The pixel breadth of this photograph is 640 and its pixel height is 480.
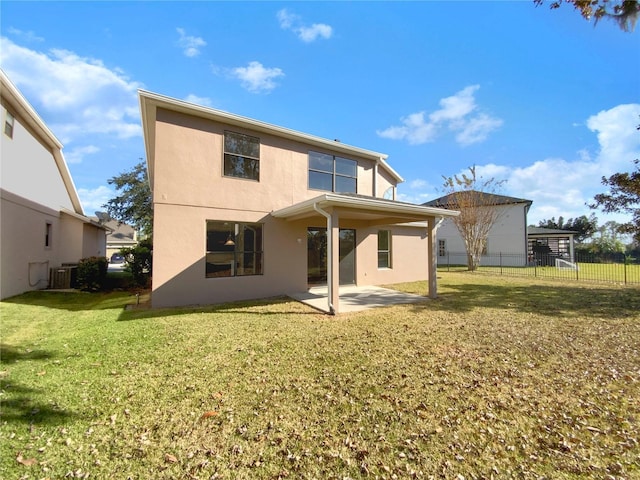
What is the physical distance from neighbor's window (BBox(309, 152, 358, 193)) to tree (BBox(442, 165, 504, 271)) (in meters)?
11.2

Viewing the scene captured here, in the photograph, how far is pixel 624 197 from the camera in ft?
32.9

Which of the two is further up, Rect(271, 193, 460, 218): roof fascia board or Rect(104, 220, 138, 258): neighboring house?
Rect(104, 220, 138, 258): neighboring house

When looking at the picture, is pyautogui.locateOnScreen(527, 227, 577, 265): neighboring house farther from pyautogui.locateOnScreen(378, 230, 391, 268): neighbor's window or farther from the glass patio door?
the glass patio door

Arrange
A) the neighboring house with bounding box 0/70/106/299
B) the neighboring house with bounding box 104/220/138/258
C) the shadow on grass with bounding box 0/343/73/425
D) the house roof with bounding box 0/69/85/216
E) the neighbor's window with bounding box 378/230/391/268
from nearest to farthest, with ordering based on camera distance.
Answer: the shadow on grass with bounding box 0/343/73/425, the neighboring house with bounding box 0/70/106/299, the house roof with bounding box 0/69/85/216, the neighbor's window with bounding box 378/230/391/268, the neighboring house with bounding box 104/220/138/258

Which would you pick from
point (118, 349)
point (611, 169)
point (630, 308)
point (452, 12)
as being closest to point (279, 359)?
point (118, 349)

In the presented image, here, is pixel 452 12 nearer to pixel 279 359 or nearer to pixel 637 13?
pixel 637 13

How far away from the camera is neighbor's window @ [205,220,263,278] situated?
28.3ft

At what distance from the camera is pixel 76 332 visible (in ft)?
18.6

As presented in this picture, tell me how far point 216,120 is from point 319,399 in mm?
8387

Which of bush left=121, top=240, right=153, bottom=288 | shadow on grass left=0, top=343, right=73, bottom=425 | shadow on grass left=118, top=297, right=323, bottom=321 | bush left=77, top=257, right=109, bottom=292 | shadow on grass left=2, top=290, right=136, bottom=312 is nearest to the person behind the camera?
shadow on grass left=0, top=343, right=73, bottom=425

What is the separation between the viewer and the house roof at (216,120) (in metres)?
7.70

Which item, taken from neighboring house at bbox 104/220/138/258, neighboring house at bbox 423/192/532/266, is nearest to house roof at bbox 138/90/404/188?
neighboring house at bbox 423/192/532/266

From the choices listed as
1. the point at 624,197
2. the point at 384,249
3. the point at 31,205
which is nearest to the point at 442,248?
the point at 384,249

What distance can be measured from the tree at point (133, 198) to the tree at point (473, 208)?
26.4 m
